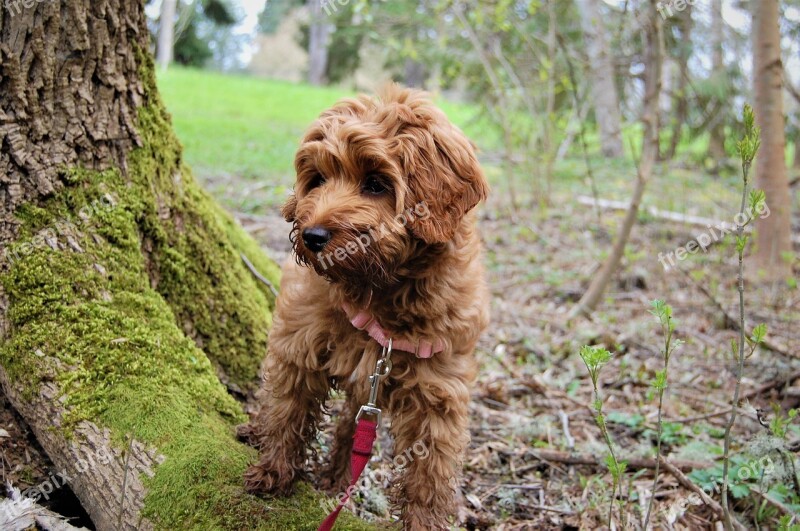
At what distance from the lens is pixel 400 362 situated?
315cm

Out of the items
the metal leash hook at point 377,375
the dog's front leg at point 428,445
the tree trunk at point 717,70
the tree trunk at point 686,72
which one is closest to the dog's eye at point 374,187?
the metal leash hook at point 377,375

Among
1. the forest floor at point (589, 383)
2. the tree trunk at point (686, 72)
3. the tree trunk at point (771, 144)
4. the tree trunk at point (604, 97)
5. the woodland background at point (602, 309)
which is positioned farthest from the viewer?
the tree trunk at point (604, 97)

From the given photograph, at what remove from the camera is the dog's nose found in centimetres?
279

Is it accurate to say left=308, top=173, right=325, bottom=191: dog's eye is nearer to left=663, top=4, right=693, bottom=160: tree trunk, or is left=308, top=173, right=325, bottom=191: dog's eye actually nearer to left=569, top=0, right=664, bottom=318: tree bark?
left=569, top=0, right=664, bottom=318: tree bark

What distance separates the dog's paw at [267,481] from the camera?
123 inches

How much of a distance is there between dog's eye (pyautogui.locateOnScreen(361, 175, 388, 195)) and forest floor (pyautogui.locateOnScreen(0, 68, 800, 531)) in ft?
3.36

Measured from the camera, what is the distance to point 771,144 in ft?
23.1

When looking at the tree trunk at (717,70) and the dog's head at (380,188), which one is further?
the tree trunk at (717,70)

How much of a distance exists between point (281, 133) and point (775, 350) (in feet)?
50.5

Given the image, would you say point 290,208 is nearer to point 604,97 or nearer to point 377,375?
point 377,375

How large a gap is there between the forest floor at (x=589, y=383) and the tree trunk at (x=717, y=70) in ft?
10.5

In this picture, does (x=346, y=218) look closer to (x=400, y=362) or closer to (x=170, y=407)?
(x=400, y=362)

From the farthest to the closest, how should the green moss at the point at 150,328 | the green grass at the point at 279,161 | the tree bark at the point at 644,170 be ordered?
the green grass at the point at 279,161
the tree bark at the point at 644,170
the green moss at the point at 150,328

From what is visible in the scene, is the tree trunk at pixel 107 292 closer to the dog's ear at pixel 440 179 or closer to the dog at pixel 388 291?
the dog at pixel 388 291
